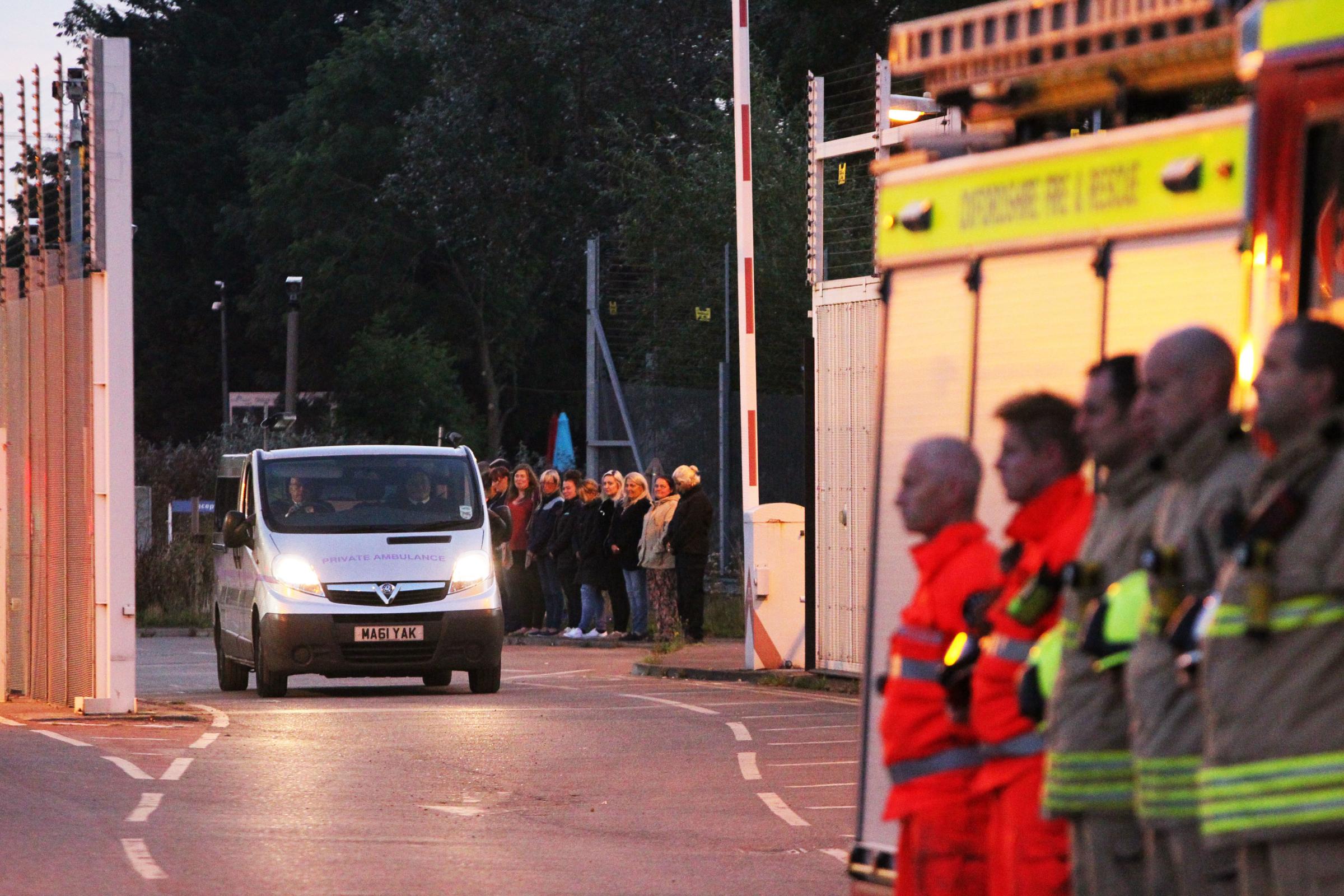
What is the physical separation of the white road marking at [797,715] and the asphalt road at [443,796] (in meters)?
0.05

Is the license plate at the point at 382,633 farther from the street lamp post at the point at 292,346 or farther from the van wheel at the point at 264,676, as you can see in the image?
the street lamp post at the point at 292,346

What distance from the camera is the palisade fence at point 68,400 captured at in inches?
755

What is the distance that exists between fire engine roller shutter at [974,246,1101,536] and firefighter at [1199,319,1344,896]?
5.29ft

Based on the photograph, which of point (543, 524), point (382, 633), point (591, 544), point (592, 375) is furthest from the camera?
point (592, 375)

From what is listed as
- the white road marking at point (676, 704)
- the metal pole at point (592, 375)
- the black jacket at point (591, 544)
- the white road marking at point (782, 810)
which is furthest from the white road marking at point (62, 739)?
the metal pole at point (592, 375)

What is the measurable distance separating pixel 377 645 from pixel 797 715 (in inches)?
152

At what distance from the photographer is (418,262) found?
70875 mm

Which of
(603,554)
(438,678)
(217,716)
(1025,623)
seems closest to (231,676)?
(438,678)

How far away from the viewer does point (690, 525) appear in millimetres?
25375

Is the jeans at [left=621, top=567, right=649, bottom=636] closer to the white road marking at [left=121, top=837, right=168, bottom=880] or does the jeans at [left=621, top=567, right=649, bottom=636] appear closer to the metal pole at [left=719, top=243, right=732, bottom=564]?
the metal pole at [left=719, top=243, right=732, bottom=564]

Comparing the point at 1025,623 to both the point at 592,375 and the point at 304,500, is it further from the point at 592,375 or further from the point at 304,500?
the point at 592,375

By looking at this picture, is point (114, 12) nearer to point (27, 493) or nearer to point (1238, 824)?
point (27, 493)

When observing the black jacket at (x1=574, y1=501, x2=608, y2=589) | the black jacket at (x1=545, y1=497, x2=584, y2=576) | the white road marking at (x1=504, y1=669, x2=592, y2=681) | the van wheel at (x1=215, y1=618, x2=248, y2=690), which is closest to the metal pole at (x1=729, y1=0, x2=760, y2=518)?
the white road marking at (x1=504, y1=669, x2=592, y2=681)

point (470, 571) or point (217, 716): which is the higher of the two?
point (470, 571)
